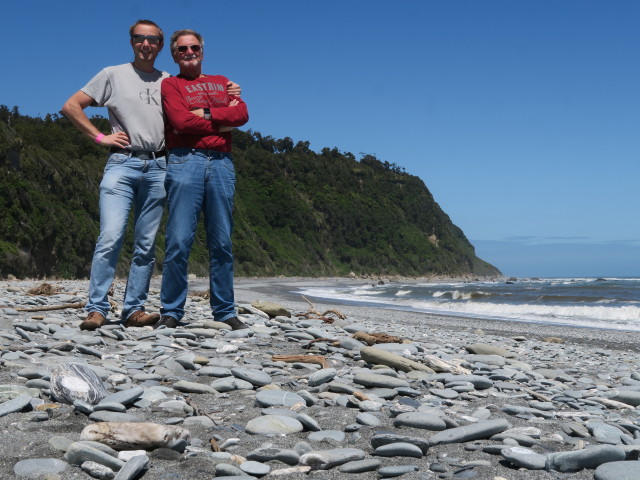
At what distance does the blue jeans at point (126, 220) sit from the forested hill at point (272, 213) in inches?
882

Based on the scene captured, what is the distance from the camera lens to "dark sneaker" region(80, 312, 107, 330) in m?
4.50

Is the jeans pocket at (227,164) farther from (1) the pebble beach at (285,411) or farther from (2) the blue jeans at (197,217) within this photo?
(1) the pebble beach at (285,411)

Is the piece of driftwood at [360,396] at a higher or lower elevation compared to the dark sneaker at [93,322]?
lower

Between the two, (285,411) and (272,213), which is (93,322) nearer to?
(285,411)

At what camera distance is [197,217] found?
4938mm

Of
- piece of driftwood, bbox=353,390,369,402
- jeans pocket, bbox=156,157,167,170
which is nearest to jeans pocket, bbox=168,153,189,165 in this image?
jeans pocket, bbox=156,157,167,170

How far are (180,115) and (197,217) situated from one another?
847 mm

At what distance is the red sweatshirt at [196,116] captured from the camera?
4.57 m

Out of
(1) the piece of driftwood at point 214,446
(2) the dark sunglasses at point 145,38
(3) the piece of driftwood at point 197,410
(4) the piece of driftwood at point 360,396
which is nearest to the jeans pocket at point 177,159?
(2) the dark sunglasses at point 145,38

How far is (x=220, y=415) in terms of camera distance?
2.74m

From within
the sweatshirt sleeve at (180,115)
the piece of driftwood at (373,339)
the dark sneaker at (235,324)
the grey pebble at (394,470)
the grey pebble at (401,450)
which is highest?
the sweatshirt sleeve at (180,115)

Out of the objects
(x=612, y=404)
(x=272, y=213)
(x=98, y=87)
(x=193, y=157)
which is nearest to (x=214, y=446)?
(x=612, y=404)

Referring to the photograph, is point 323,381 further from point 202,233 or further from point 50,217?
point 202,233

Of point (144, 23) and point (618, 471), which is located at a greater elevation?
point (144, 23)
